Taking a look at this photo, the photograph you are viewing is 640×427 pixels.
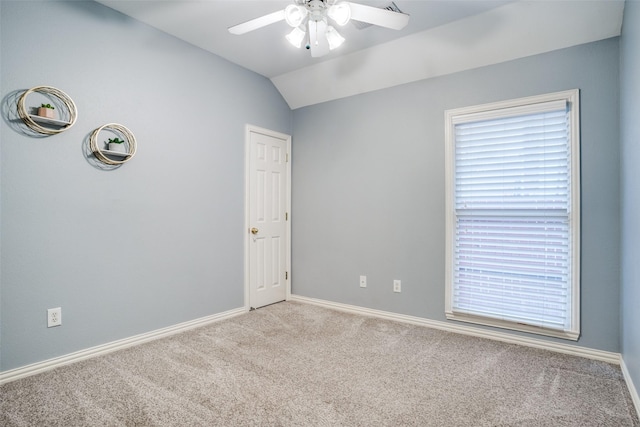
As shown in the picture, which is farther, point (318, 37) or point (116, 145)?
point (116, 145)

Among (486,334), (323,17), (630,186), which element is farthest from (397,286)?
(323,17)

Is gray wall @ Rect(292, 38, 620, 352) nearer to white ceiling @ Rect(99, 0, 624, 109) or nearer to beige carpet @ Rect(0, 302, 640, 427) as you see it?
white ceiling @ Rect(99, 0, 624, 109)

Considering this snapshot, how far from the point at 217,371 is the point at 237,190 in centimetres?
184

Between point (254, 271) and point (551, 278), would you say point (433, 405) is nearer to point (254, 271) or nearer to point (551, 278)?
point (551, 278)

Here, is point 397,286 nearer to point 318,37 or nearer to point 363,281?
point 363,281

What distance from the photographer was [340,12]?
1995mm

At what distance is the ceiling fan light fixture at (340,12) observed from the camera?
1969 millimetres

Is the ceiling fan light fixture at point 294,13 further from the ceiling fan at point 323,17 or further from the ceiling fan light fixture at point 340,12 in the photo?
the ceiling fan light fixture at point 340,12

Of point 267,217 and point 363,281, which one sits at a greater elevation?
point 267,217

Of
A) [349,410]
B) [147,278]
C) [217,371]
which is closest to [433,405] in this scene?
[349,410]

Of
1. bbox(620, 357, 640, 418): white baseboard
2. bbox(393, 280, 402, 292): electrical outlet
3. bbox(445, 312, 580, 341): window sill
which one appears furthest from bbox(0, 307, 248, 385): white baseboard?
bbox(620, 357, 640, 418): white baseboard

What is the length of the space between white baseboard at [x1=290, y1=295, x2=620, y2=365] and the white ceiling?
2.29 meters

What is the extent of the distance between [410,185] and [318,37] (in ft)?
5.50

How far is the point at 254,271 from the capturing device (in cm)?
376
